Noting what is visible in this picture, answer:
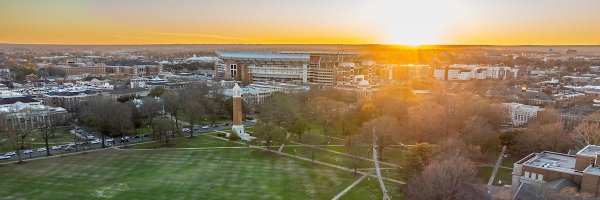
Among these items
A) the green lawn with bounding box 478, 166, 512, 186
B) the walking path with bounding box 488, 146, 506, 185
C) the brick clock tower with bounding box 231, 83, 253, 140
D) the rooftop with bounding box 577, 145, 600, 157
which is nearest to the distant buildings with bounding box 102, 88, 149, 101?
the brick clock tower with bounding box 231, 83, 253, 140

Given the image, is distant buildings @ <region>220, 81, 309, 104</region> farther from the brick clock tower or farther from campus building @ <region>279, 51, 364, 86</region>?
the brick clock tower

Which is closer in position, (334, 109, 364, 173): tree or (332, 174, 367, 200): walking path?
(332, 174, 367, 200): walking path

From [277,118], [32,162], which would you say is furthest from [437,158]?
[32,162]

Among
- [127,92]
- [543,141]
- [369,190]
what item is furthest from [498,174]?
[127,92]

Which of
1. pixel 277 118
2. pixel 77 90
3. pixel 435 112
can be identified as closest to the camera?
pixel 435 112

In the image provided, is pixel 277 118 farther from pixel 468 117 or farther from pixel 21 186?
pixel 21 186

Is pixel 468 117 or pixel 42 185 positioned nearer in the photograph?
pixel 42 185

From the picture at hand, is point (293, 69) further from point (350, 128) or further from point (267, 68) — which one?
point (350, 128)
